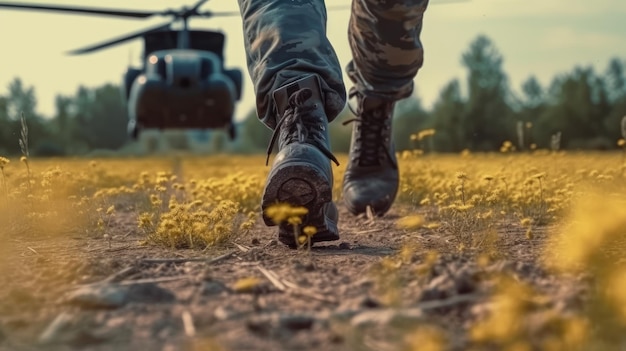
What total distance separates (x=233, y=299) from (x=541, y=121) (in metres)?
49.7

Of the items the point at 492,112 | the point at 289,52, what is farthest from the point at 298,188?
the point at 492,112

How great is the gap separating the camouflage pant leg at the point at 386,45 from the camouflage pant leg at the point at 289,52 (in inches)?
14.1

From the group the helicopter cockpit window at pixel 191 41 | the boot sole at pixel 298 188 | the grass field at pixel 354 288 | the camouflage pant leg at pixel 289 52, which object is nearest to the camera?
the grass field at pixel 354 288

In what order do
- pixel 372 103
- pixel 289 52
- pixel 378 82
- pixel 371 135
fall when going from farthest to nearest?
pixel 371 135, pixel 372 103, pixel 378 82, pixel 289 52

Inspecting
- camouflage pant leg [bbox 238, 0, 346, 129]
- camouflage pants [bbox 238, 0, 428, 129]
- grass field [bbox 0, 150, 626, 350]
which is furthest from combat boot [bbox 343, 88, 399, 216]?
camouflage pant leg [bbox 238, 0, 346, 129]

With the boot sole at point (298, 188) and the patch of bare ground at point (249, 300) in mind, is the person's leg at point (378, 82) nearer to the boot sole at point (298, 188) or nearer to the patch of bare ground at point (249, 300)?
the boot sole at point (298, 188)

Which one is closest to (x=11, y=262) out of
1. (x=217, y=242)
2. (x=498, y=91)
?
(x=217, y=242)

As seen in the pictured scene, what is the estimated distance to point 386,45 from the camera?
11.4 ft

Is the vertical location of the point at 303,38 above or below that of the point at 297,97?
above

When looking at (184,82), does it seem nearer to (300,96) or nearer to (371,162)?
(371,162)

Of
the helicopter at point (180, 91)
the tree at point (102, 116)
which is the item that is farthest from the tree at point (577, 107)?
the tree at point (102, 116)

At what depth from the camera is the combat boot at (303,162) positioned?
2520 millimetres

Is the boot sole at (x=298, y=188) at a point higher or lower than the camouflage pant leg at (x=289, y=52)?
lower

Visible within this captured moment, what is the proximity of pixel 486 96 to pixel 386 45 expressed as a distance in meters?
50.1
